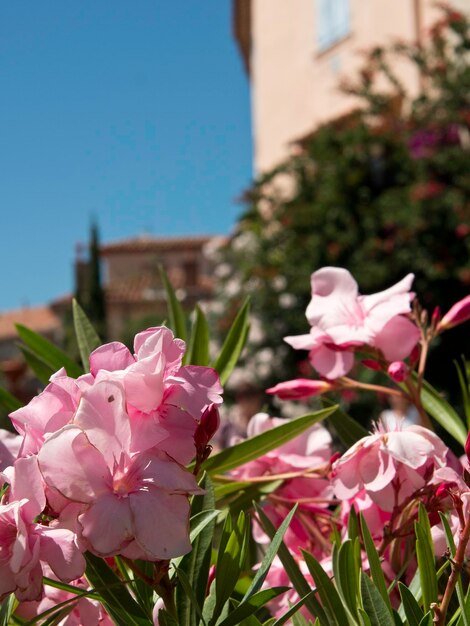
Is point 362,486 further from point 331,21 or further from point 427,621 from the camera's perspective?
point 331,21

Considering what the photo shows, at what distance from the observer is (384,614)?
1.76 ft

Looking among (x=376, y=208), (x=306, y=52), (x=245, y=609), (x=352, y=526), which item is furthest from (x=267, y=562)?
(x=306, y=52)

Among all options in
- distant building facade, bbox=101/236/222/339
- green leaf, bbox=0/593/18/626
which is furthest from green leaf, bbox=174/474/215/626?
distant building facade, bbox=101/236/222/339

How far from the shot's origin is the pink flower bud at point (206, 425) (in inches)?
23.2

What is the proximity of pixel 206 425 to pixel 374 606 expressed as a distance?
6.0 inches

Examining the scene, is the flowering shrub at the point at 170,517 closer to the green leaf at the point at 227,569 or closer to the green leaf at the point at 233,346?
the green leaf at the point at 227,569

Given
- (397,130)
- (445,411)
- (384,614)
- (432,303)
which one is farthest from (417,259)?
(384,614)

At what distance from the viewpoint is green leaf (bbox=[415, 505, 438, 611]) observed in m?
0.57

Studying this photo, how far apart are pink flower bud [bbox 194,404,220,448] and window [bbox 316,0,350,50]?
1033cm

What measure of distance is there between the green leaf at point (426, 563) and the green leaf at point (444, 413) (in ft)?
1.01

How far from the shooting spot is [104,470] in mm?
542

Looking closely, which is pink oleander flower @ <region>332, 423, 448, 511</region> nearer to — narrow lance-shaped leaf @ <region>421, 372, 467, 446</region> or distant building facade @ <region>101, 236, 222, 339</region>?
narrow lance-shaped leaf @ <region>421, 372, 467, 446</region>

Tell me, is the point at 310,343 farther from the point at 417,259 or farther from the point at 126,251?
the point at 126,251

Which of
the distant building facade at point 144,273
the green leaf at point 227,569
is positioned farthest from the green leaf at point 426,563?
the distant building facade at point 144,273
